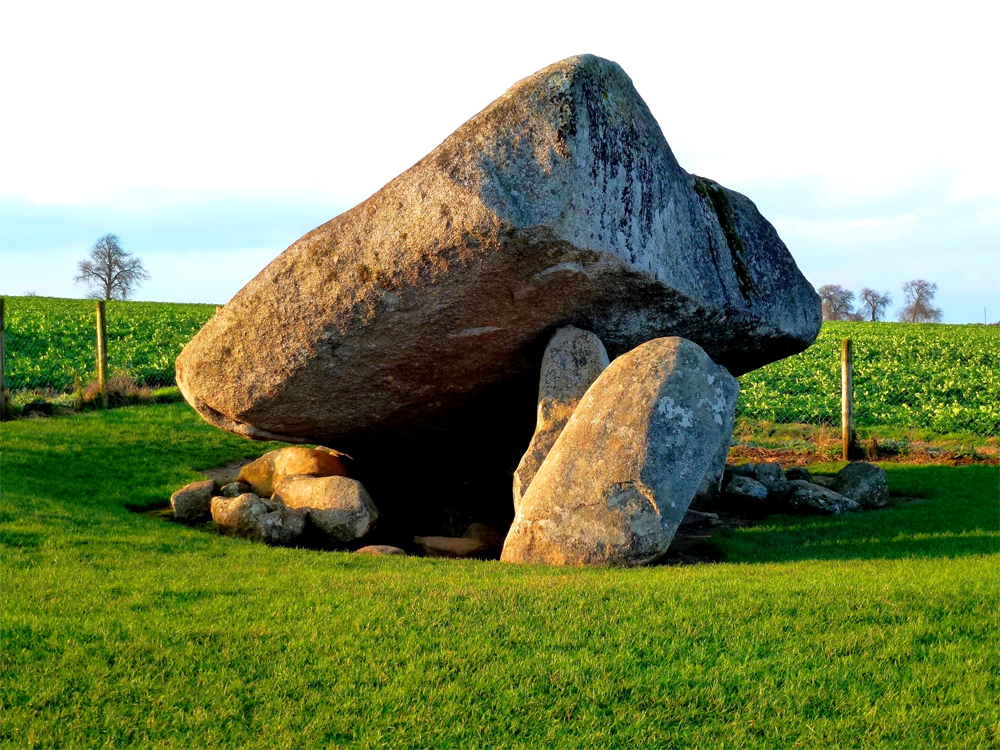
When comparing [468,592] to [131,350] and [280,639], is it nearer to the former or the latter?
[280,639]

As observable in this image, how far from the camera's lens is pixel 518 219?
877 cm

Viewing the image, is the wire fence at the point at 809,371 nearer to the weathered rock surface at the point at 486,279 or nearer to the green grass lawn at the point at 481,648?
the weathered rock surface at the point at 486,279

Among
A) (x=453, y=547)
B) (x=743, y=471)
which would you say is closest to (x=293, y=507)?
(x=453, y=547)

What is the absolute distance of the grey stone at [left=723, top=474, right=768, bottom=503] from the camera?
1260cm

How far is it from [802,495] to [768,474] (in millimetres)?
1567

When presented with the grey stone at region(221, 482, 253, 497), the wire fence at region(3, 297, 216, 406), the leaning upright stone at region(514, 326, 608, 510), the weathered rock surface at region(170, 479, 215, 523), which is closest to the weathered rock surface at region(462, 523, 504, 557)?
the leaning upright stone at region(514, 326, 608, 510)

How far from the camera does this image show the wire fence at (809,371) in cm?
2055

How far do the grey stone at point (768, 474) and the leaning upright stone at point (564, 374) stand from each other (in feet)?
14.7

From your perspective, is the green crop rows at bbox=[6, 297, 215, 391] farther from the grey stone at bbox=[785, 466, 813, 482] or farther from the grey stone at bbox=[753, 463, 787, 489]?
the grey stone at bbox=[785, 466, 813, 482]

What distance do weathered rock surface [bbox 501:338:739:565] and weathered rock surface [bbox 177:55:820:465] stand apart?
1.39m

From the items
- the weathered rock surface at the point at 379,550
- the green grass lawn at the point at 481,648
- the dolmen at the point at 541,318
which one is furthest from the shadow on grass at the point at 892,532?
the weathered rock surface at the point at 379,550

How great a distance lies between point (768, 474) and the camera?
13.7m

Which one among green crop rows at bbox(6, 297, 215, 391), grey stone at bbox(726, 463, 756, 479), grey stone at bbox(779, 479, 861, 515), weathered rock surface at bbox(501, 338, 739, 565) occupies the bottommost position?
grey stone at bbox(779, 479, 861, 515)

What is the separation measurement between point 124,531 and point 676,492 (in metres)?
5.94
